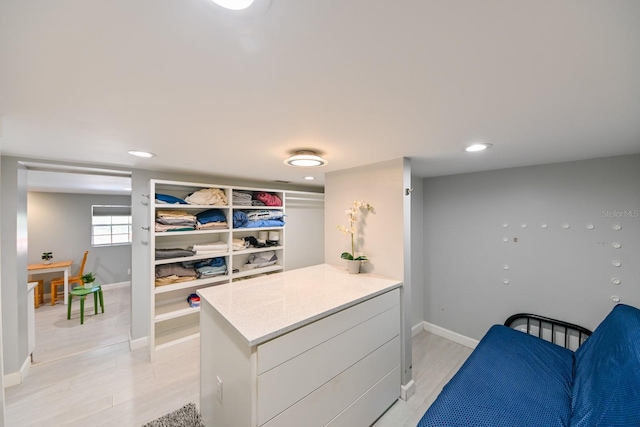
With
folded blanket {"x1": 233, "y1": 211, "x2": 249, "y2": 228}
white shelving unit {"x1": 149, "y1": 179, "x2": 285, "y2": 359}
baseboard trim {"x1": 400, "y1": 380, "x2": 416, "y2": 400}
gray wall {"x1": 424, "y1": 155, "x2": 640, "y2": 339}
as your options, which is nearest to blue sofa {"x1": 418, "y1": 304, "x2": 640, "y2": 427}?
gray wall {"x1": 424, "y1": 155, "x2": 640, "y2": 339}

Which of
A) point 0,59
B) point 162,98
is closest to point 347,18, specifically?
point 162,98

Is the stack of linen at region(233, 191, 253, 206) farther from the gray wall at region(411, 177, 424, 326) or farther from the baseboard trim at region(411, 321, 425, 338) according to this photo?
the baseboard trim at region(411, 321, 425, 338)

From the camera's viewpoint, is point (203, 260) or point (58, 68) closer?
point (58, 68)

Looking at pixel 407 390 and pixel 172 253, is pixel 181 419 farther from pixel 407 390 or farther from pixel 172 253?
pixel 407 390

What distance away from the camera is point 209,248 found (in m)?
2.96

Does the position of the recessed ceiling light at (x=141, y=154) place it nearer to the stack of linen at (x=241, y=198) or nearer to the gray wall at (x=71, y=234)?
the stack of linen at (x=241, y=198)

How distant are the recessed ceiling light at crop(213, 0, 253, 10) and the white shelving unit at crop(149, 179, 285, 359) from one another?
2498 millimetres

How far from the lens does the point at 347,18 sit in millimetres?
585

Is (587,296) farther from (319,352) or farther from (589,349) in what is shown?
(319,352)

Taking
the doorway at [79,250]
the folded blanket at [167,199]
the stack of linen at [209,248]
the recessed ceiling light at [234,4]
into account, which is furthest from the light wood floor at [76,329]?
the recessed ceiling light at [234,4]

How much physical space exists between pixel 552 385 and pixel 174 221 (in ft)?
12.0

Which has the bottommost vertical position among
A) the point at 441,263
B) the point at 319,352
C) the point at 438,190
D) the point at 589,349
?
the point at 589,349

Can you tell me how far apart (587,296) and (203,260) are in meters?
4.13

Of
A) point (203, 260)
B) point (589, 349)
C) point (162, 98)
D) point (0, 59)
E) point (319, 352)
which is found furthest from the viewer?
point (203, 260)
